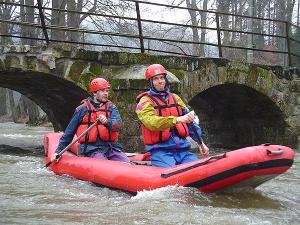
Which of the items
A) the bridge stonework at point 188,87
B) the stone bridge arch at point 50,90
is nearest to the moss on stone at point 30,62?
the bridge stonework at point 188,87

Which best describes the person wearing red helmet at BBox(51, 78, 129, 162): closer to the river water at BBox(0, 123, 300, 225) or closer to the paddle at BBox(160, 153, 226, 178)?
the river water at BBox(0, 123, 300, 225)

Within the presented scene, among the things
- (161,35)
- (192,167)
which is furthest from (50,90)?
(161,35)

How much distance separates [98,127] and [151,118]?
4.22ft

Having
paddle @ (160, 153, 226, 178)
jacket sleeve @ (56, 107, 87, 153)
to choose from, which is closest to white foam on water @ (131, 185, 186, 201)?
paddle @ (160, 153, 226, 178)

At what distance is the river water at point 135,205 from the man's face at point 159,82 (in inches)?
50.3

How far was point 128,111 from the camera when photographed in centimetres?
961

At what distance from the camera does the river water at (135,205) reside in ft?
14.3

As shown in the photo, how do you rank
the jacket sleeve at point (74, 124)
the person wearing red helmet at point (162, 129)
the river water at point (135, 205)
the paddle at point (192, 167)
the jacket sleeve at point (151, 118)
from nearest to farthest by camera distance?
the river water at point (135, 205)
the paddle at point (192, 167)
the jacket sleeve at point (151, 118)
the person wearing red helmet at point (162, 129)
the jacket sleeve at point (74, 124)

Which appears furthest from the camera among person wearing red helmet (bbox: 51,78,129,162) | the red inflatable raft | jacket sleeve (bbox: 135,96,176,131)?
person wearing red helmet (bbox: 51,78,129,162)

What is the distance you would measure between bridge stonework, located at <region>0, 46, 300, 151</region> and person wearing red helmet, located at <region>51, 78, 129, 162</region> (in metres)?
2.47

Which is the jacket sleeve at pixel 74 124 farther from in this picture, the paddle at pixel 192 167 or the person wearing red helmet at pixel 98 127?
the paddle at pixel 192 167

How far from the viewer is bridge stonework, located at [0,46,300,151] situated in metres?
9.37

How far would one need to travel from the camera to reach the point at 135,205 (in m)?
4.94

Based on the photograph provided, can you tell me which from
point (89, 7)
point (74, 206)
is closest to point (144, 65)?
point (74, 206)
